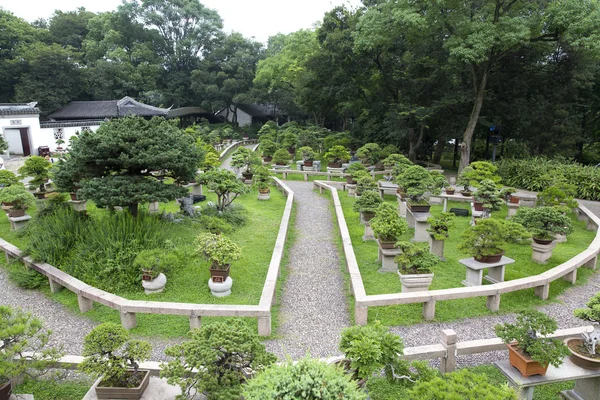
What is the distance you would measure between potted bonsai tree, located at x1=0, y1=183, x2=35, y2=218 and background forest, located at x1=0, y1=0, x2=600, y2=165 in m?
13.9

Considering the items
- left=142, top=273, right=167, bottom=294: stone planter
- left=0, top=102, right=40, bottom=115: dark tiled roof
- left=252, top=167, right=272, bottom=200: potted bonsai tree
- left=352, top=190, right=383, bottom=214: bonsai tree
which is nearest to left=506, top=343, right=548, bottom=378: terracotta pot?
left=142, top=273, right=167, bottom=294: stone planter

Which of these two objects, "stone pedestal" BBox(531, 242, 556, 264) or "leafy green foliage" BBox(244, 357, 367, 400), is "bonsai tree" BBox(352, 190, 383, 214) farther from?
"leafy green foliage" BBox(244, 357, 367, 400)

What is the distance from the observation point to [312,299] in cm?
674

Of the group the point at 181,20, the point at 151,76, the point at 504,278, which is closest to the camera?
the point at 504,278

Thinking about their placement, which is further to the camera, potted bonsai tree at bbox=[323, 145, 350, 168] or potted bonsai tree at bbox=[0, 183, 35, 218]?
potted bonsai tree at bbox=[323, 145, 350, 168]

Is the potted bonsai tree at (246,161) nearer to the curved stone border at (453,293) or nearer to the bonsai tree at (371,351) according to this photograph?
the curved stone border at (453,293)

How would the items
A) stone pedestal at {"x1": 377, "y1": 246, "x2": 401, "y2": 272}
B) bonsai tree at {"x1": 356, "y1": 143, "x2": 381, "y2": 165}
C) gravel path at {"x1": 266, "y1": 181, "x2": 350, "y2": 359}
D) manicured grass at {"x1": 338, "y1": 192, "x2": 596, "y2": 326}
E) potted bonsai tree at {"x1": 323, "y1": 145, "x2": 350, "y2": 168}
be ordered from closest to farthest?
gravel path at {"x1": 266, "y1": 181, "x2": 350, "y2": 359} < manicured grass at {"x1": 338, "y1": 192, "x2": 596, "y2": 326} < stone pedestal at {"x1": 377, "y1": 246, "x2": 401, "y2": 272} < bonsai tree at {"x1": 356, "y1": 143, "x2": 381, "y2": 165} < potted bonsai tree at {"x1": 323, "y1": 145, "x2": 350, "y2": 168}

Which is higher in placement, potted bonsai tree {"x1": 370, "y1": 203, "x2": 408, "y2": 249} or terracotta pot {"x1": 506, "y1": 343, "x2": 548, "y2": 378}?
potted bonsai tree {"x1": 370, "y1": 203, "x2": 408, "y2": 249}

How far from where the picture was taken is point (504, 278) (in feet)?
24.3

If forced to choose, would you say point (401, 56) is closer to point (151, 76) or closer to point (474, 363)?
point (474, 363)

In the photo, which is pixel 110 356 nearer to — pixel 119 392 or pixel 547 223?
pixel 119 392

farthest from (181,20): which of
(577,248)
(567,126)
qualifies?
(577,248)

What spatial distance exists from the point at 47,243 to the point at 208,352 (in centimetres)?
585

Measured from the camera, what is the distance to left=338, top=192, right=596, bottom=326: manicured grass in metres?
6.12
